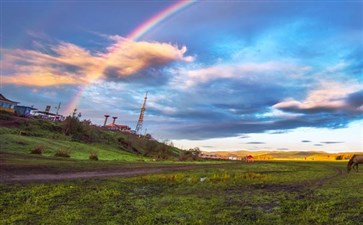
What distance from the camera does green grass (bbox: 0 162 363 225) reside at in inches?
536

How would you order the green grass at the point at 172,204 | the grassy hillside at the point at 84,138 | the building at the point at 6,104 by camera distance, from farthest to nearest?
the building at the point at 6,104 → the grassy hillside at the point at 84,138 → the green grass at the point at 172,204

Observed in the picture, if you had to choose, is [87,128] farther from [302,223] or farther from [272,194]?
[302,223]

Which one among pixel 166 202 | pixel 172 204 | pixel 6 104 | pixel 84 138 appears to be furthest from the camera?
pixel 6 104

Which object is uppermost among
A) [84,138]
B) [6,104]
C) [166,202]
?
[6,104]

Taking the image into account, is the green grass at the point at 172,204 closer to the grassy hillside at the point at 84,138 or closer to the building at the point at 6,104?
the grassy hillside at the point at 84,138

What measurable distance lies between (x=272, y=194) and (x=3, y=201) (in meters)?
12.9

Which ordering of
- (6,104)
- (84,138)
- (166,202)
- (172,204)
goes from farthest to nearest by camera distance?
1. (6,104)
2. (84,138)
3. (166,202)
4. (172,204)

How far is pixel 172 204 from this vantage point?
16.8m

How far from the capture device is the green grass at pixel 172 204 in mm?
13609

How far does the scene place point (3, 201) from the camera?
1684 cm

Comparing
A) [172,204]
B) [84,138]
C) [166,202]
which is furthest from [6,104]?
[172,204]

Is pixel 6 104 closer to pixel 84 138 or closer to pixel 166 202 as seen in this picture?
pixel 84 138

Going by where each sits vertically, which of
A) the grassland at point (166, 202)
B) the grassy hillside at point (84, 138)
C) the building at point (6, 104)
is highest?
the building at point (6, 104)

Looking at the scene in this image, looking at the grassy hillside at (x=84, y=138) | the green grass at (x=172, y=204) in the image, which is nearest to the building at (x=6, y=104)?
the grassy hillside at (x=84, y=138)
